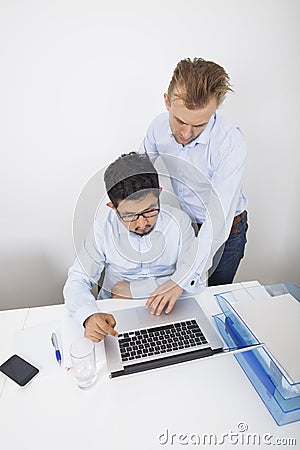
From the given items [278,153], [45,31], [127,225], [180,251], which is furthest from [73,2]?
[278,153]

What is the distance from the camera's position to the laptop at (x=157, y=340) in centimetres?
89

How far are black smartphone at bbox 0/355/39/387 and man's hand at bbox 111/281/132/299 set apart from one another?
34cm

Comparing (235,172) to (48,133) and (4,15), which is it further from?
(4,15)

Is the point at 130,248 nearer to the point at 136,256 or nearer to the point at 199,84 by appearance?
the point at 136,256

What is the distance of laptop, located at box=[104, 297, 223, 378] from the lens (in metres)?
0.89

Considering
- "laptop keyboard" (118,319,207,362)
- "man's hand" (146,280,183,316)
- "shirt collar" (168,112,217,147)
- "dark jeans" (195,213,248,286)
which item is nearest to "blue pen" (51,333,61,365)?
"laptop keyboard" (118,319,207,362)

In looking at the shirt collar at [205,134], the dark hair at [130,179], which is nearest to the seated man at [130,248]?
the dark hair at [130,179]

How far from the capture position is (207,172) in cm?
112

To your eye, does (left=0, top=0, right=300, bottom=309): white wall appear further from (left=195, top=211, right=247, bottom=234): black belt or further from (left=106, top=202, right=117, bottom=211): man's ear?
(left=106, top=202, right=117, bottom=211): man's ear

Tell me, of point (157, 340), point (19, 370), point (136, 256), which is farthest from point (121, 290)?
point (19, 370)

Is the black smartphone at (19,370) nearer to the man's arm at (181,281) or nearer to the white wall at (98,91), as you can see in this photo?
the man's arm at (181,281)

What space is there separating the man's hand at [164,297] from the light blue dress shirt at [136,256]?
2 cm

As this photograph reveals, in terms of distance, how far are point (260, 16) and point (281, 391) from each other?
4.02 ft

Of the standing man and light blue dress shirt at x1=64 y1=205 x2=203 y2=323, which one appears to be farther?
light blue dress shirt at x1=64 y1=205 x2=203 y2=323
